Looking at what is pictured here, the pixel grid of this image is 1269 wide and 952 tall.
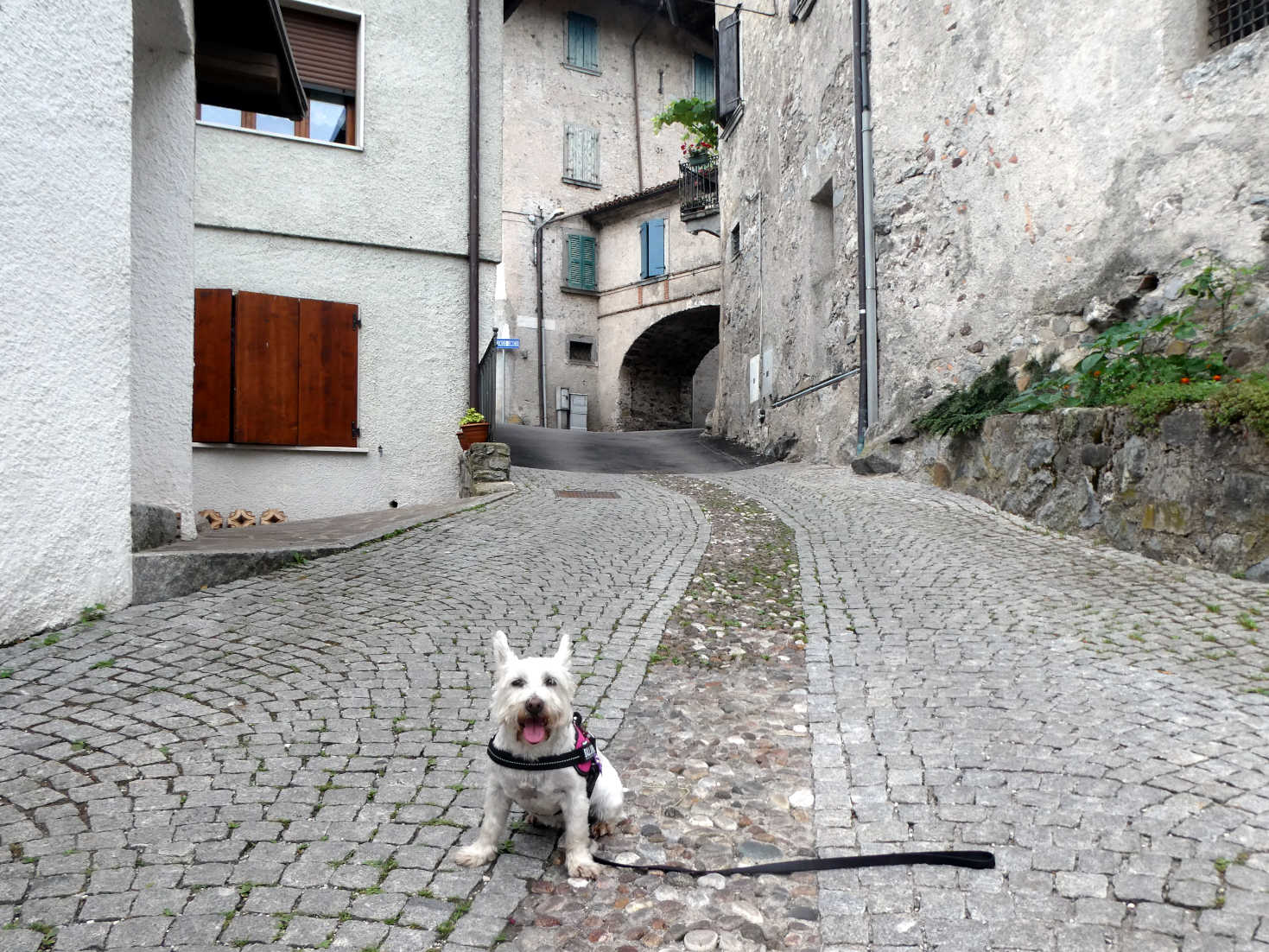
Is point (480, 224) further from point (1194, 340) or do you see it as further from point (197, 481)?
point (1194, 340)

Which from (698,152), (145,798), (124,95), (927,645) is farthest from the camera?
(698,152)

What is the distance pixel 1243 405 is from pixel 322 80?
981 centimetres

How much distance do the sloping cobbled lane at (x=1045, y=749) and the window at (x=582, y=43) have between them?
85.0 feet

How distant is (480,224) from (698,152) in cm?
1539

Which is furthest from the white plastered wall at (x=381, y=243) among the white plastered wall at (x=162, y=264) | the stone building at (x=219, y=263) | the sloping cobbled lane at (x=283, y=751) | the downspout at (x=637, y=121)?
the downspout at (x=637, y=121)

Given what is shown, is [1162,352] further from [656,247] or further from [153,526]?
[656,247]

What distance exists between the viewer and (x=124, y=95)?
5.62 m

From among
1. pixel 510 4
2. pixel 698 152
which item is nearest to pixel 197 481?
pixel 510 4

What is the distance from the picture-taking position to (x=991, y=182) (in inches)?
402

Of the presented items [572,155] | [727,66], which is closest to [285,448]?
[727,66]

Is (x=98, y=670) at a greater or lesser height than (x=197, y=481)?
lesser

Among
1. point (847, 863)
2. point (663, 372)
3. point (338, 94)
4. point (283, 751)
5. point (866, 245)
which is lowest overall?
point (847, 863)

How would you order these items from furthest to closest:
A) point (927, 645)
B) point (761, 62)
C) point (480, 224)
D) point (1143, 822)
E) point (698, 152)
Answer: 1. point (698, 152)
2. point (761, 62)
3. point (480, 224)
4. point (927, 645)
5. point (1143, 822)

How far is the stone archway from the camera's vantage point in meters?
28.2
